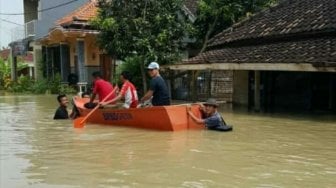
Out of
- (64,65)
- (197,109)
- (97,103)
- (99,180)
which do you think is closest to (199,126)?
(197,109)

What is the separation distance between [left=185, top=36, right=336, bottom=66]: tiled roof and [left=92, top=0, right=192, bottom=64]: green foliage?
2530mm

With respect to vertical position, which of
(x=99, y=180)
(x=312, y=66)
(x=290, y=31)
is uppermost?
(x=290, y=31)

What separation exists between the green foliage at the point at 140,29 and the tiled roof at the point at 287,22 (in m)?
1.71

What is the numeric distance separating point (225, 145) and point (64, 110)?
6586 mm

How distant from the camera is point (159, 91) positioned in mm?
13805

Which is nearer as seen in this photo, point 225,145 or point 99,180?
point 99,180

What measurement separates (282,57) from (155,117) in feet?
17.3

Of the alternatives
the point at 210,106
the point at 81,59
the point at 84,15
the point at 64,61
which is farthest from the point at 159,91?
the point at 64,61

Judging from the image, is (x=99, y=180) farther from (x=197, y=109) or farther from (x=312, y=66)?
(x=312, y=66)

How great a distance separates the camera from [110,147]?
11297 millimetres

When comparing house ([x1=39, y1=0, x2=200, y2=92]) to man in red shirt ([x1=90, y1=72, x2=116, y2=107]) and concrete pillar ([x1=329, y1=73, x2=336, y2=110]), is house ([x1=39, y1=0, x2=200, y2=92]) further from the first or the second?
man in red shirt ([x1=90, y1=72, x2=116, y2=107])

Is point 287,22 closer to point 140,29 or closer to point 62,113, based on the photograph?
point 140,29

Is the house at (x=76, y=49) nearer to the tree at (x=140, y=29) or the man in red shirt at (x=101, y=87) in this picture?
the tree at (x=140, y=29)

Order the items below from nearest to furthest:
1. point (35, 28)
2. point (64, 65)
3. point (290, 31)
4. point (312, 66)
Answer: point (312, 66), point (290, 31), point (64, 65), point (35, 28)
